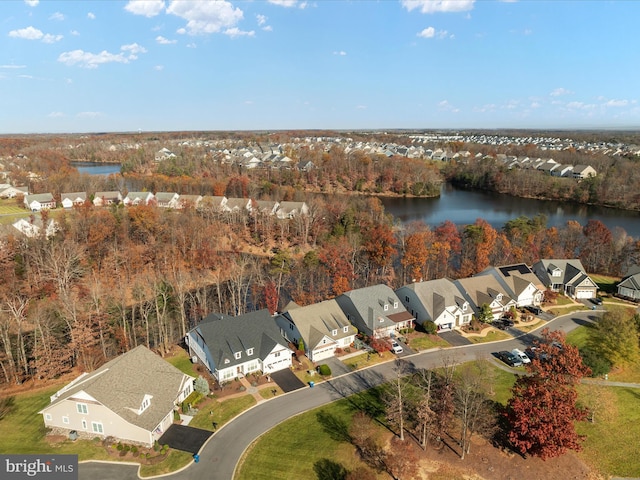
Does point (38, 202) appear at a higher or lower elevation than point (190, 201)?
lower

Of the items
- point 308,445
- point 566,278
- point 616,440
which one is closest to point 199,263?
point 308,445

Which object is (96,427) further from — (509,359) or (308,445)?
(509,359)

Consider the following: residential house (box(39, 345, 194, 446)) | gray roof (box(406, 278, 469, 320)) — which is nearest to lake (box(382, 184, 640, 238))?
gray roof (box(406, 278, 469, 320))

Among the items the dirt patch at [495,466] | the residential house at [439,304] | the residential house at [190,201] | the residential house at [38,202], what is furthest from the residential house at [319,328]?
the residential house at [38,202]

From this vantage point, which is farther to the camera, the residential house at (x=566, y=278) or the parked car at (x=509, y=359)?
the residential house at (x=566, y=278)

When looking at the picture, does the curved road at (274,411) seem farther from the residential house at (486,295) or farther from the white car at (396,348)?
the residential house at (486,295)

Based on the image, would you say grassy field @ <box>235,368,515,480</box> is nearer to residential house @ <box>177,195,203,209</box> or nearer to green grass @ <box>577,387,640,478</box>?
green grass @ <box>577,387,640,478</box>
